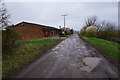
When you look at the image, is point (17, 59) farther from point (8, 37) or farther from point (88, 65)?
point (88, 65)

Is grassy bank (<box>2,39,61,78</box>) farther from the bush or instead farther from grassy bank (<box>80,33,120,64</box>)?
grassy bank (<box>80,33,120,64</box>)

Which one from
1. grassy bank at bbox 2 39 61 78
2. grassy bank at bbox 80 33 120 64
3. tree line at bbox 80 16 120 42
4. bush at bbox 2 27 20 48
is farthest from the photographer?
tree line at bbox 80 16 120 42

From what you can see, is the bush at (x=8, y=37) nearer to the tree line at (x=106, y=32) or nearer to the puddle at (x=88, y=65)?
the puddle at (x=88, y=65)

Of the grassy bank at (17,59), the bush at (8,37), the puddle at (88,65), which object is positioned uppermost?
the bush at (8,37)

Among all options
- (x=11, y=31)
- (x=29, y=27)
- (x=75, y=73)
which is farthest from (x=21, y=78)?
(x=29, y=27)

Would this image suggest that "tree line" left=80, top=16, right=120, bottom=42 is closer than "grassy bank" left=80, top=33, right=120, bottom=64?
No

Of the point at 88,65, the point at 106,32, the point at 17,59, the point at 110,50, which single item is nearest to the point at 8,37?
the point at 17,59

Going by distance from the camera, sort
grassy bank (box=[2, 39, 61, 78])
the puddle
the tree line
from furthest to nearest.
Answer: the tree line → the puddle → grassy bank (box=[2, 39, 61, 78])

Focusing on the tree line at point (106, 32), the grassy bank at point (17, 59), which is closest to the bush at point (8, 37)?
the grassy bank at point (17, 59)

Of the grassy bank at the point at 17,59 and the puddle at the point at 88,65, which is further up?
the grassy bank at the point at 17,59

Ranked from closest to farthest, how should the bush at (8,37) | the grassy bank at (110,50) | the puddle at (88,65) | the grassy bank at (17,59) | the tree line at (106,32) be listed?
the grassy bank at (17,59) < the puddle at (88,65) < the bush at (8,37) < the grassy bank at (110,50) < the tree line at (106,32)

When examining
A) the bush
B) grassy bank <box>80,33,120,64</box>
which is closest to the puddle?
grassy bank <box>80,33,120,64</box>

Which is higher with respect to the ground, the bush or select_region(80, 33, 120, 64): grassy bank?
the bush

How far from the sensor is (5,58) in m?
4.53
